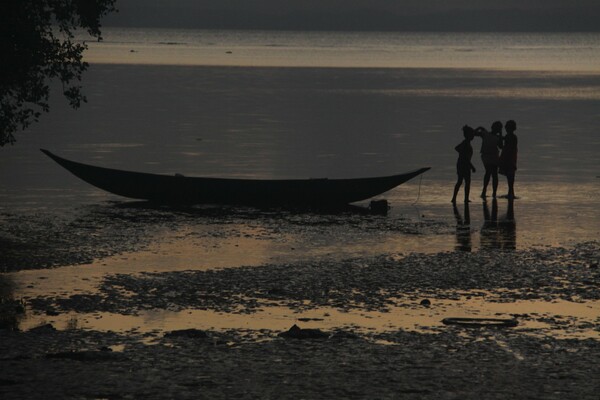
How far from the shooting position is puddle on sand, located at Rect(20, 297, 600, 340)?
46.6 feet

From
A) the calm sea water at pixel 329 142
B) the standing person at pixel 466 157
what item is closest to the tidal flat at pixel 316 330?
the calm sea water at pixel 329 142

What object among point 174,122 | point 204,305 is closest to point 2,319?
point 204,305

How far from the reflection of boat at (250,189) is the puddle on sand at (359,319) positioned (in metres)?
10.9

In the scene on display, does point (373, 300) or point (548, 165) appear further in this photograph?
point (548, 165)

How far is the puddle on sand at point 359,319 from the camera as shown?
14.2 metres

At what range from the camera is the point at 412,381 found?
1181 centimetres

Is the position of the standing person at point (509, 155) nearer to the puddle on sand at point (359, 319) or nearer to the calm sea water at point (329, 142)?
the calm sea water at point (329, 142)

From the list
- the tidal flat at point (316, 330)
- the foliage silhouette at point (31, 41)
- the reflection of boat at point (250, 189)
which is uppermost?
the foliage silhouette at point (31, 41)

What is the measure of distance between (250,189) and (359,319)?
11788 mm

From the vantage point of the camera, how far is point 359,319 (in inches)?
582

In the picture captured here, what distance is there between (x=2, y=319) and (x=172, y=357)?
2.85 meters

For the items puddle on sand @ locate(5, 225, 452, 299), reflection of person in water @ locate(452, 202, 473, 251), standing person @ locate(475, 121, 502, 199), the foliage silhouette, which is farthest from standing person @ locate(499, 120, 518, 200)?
the foliage silhouette

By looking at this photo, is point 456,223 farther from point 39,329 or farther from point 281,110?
point 281,110

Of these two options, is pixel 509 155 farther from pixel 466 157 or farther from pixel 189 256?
pixel 189 256
